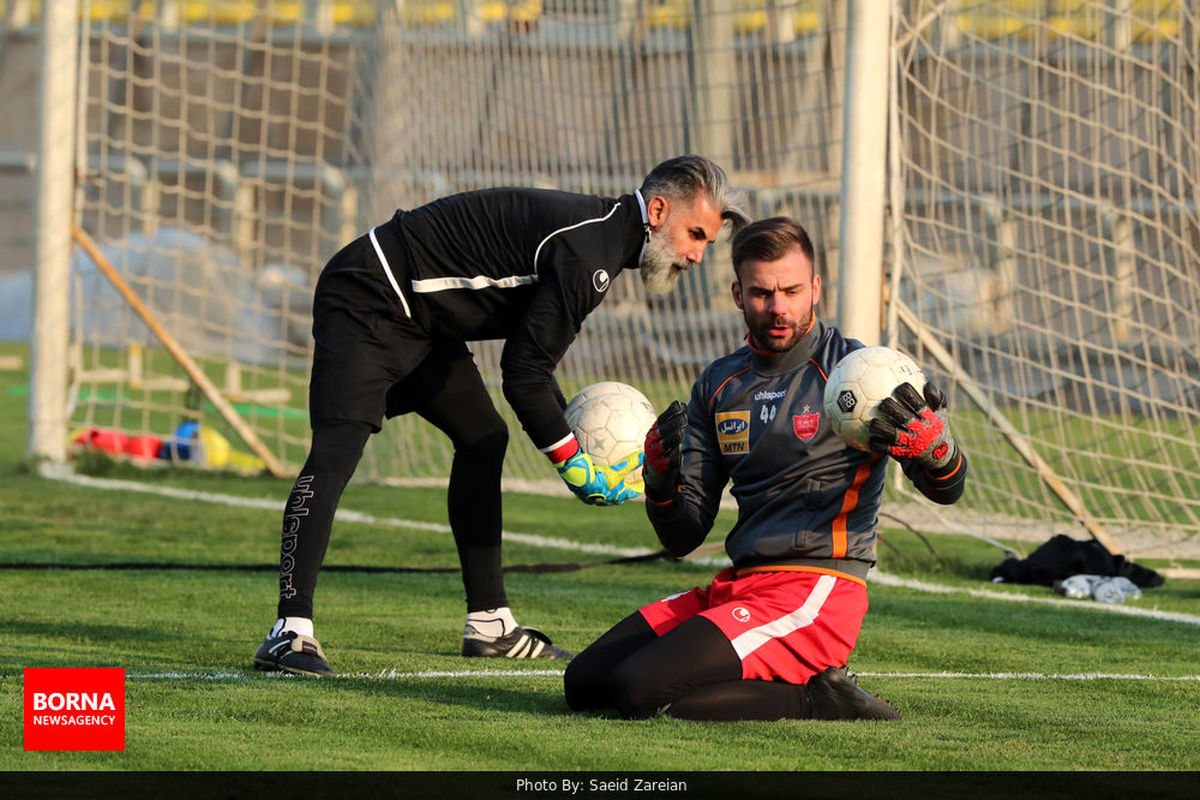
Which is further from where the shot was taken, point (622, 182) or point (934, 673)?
point (622, 182)

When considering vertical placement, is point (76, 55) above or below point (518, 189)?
above

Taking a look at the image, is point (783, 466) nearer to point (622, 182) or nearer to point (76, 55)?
point (622, 182)

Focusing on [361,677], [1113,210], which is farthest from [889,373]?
[1113,210]

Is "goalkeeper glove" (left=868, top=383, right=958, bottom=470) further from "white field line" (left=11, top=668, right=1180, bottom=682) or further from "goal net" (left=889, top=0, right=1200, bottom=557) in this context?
"goal net" (left=889, top=0, right=1200, bottom=557)

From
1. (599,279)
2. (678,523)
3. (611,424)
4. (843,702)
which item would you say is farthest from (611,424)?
(843,702)

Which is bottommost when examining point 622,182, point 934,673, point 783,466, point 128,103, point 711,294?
point 934,673

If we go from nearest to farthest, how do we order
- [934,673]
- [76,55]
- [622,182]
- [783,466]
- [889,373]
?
[889,373] → [783,466] → [934,673] → [622,182] → [76,55]

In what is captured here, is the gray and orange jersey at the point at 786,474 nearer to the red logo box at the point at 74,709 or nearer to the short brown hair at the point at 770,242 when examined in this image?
the short brown hair at the point at 770,242

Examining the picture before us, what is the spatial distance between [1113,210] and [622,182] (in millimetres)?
3379

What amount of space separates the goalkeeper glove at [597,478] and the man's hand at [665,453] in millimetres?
598

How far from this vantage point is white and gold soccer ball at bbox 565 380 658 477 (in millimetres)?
5230

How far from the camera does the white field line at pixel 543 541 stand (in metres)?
7.21

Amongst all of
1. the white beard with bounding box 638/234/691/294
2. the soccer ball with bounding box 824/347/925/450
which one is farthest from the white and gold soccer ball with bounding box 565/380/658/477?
the soccer ball with bounding box 824/347/925/450

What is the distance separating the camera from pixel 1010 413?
8.94 meters
